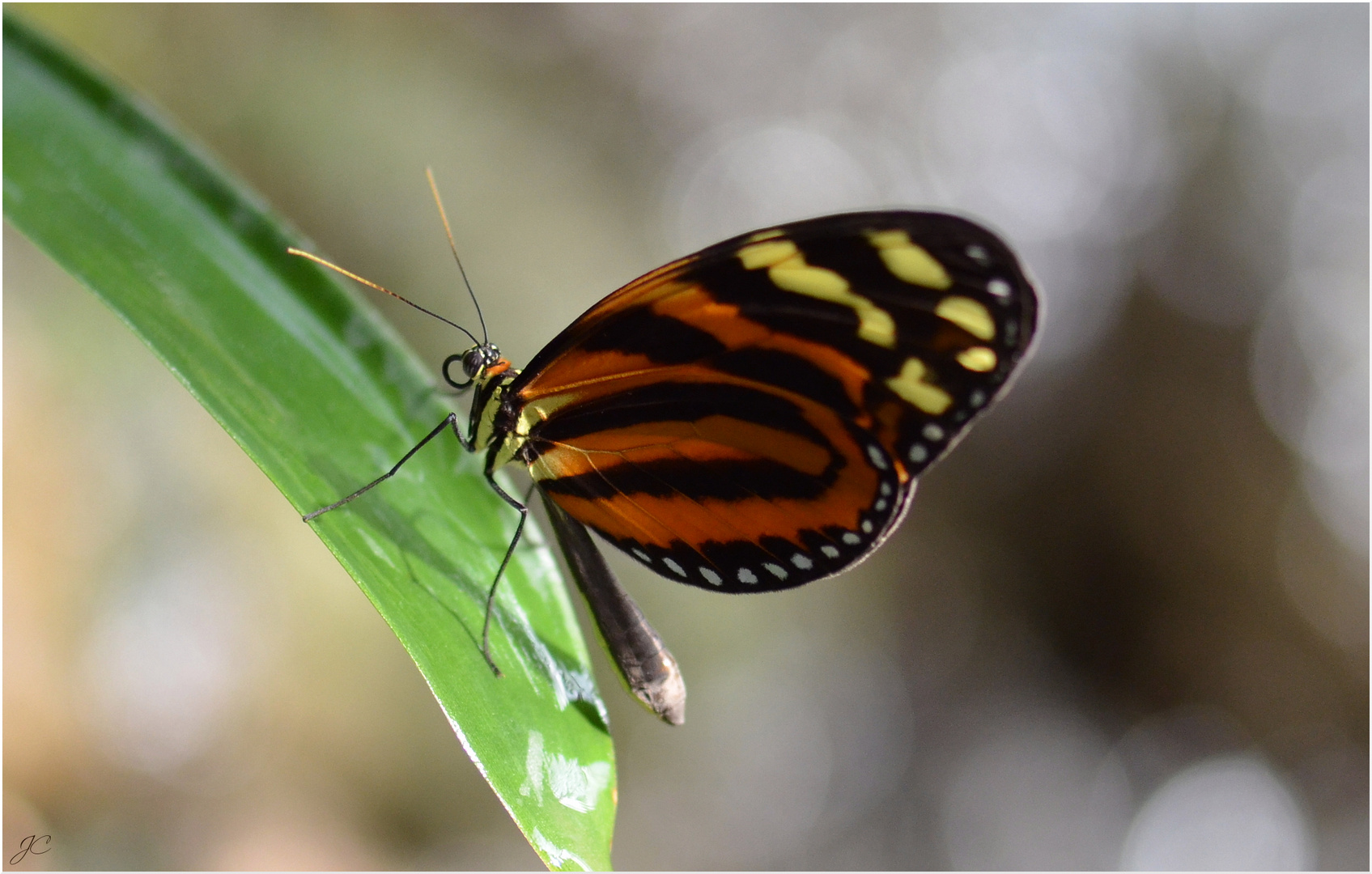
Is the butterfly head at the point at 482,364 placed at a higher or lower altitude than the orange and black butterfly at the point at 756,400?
higher

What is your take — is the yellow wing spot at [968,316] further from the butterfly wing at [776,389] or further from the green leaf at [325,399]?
the green leaf at [325,399]

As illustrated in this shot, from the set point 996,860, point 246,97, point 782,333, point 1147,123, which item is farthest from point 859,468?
point 1147,123

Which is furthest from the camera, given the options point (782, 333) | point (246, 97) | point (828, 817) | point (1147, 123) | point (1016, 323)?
point (1147, 123)

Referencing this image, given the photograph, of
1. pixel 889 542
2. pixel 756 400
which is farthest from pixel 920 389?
pixel 889 542

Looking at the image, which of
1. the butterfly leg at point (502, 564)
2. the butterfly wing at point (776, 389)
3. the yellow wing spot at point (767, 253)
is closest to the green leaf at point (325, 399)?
the butterfly leg at point (502, 564)

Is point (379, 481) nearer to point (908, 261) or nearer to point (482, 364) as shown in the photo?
point (482, 364)

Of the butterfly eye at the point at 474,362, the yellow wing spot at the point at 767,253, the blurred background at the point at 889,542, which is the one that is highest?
the butterfly eye at the point at 474,362

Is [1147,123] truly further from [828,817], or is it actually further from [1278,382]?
[828,817]
